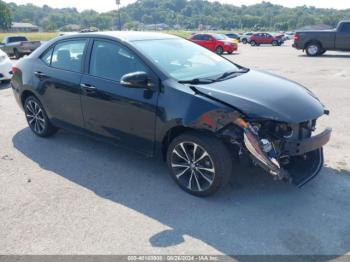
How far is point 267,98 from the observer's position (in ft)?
12.2

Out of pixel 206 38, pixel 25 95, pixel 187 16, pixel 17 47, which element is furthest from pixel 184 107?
pixel 187 16

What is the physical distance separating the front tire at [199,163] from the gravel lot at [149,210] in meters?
0.15

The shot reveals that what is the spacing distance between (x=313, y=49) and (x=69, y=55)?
57.7ft

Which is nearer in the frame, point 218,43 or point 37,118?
point 37,118

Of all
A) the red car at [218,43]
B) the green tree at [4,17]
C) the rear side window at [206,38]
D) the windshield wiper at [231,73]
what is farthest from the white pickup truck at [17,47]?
the green tree at [4,17]

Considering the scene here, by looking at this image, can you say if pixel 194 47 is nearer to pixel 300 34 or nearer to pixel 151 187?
pixel 151 187

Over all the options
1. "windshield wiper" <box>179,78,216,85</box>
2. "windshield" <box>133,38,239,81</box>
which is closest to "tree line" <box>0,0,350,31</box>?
"windshield" <box>133,38,239,81</box>

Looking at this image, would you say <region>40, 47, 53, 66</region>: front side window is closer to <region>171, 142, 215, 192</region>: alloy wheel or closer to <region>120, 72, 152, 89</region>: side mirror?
<region>120, 72, 152, 89</region>: side mirror

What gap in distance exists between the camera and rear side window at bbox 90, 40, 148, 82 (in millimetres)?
4215

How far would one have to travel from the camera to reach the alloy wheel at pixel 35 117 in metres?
5.63

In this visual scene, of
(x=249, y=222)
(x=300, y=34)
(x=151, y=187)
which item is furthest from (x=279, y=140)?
(x=300, y=34)

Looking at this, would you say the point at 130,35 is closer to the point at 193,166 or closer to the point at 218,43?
the point at 193,166

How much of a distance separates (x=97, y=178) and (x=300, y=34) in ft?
60.3

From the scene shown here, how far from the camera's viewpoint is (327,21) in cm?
10475
